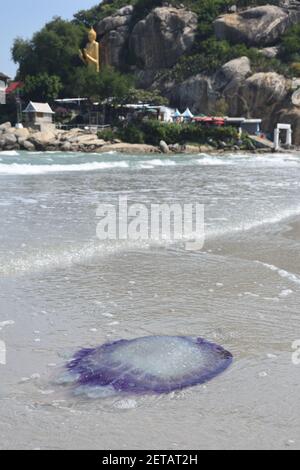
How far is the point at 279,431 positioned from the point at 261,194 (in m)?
12.3

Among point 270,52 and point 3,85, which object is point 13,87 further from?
point 270,52

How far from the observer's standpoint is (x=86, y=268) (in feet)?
21.9

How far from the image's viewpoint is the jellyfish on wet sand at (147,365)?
355 centimetres

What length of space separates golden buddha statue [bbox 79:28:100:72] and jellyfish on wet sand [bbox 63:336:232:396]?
6957 centimetres

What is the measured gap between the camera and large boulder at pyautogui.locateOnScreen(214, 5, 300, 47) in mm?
66750

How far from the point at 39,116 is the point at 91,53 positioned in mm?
16373

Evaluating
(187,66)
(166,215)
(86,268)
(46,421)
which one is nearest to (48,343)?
(46,421)

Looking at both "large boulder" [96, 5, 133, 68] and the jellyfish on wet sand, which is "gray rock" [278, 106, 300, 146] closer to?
"large boulder" [96, 5, 133, 68]

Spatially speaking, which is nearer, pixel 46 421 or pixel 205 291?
pixel 46 421

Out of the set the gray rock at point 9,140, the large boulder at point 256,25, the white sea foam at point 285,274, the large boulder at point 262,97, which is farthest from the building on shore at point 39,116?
the white sea foam at point 285,274

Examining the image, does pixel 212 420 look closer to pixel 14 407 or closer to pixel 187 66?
pixel 14 407

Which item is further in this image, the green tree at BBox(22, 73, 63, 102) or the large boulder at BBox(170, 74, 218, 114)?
the green tree at BBox(22, 73, 63, 102)

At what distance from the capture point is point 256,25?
66750 mm

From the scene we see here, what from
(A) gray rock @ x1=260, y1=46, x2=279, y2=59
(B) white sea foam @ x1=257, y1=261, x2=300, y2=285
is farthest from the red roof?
(B) white sea foam @ x1=257, y1=261, x2=300, y2=285
